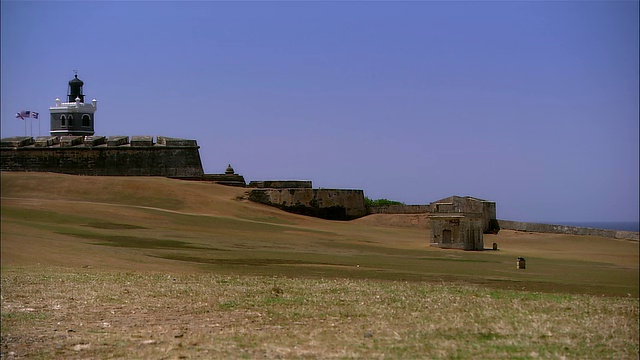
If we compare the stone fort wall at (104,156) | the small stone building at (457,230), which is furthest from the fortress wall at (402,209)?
the small stone building at (457,230)

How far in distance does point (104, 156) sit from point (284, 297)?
3729 cm

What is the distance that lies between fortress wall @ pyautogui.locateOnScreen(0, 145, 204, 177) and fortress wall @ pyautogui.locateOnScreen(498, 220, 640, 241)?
788 inches

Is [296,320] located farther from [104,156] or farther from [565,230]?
[104,156]

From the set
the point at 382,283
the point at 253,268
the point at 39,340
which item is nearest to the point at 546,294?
the point at 382,283

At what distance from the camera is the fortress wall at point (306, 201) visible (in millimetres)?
43969

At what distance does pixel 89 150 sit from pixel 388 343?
135 ft

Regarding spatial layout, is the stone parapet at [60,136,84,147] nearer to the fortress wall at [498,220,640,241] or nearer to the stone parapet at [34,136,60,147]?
the stone parapet at [34,136,60,147]

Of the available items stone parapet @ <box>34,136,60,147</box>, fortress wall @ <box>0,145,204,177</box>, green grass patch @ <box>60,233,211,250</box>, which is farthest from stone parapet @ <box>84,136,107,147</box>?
green grass patch @ <box>60,233,211,250</box>

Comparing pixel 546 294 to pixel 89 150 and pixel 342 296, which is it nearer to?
pixel 342 296

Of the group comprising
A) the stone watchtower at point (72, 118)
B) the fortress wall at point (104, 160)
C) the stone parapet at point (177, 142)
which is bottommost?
the fortress wall at point (104, 160)

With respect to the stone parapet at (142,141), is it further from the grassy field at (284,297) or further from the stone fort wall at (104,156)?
the grassy field at (284,297)

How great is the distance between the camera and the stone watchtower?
64750mm

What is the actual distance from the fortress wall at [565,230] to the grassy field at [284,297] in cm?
607

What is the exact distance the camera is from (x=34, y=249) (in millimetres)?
18297
